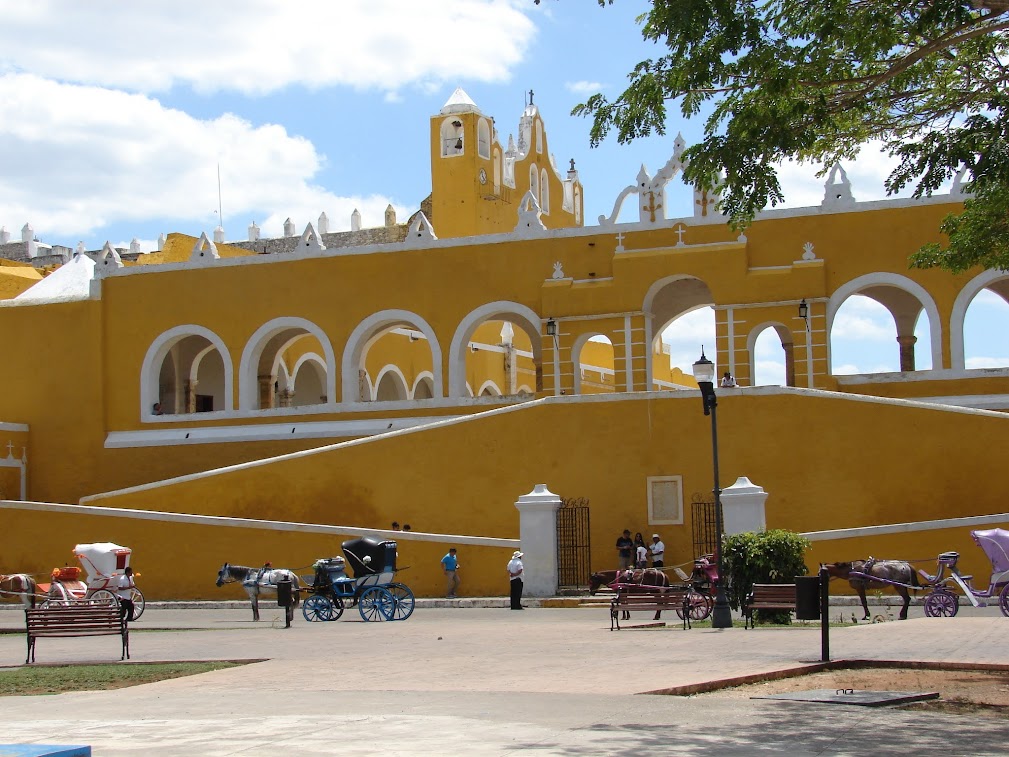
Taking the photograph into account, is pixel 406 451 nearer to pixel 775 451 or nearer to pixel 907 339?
pixel 775 451

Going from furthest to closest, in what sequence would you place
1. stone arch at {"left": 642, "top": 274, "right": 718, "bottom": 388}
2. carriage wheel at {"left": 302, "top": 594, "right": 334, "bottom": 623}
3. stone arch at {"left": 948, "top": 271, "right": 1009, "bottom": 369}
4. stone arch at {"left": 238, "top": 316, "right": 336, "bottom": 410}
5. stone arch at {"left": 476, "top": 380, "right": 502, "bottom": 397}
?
1. stone arch at {"left": 476, "top": 380, "right": 502, "bottom": 397}
2. stone arch at {"left": 238, "top": 316, "right": 336, "bottom": 410}
3. stone arch at {"left": 642, "top": 274, "right": 718, "bottom": 388}
4. stone arch at {"left": 948, "top": 271, "right": 1009, "bottom": 369}
5. carriage wheel at {"left": 302, "top": 594, "right": 334, "bottom": 623}

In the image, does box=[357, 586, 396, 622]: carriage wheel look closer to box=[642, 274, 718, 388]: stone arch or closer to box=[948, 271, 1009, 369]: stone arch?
box=[642, 274, 718, 388]: stone arch

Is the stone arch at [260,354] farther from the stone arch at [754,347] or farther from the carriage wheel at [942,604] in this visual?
the carriage wheel at [942,604]

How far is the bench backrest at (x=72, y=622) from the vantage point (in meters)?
11.5

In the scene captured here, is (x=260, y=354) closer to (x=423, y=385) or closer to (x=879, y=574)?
A: (x=423, y=385)

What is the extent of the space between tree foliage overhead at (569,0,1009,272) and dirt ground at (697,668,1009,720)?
3.18 m

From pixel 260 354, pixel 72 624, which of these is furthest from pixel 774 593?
pixel 260 354

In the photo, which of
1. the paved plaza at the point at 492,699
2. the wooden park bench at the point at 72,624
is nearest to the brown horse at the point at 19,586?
the paved plaza at the point at 492,699

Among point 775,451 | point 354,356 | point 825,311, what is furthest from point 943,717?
point 354,356

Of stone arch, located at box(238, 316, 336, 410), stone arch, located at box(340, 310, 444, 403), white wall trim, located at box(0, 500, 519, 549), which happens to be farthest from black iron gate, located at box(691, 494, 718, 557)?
stone arch, located at box(238, 316, 336, 410)

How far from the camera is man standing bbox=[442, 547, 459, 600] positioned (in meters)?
18.7

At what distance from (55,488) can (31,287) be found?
749cm

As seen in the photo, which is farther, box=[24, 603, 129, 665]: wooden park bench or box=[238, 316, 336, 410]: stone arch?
box=[238, 316, 336, 410]: stone arch

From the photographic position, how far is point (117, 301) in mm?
26938
